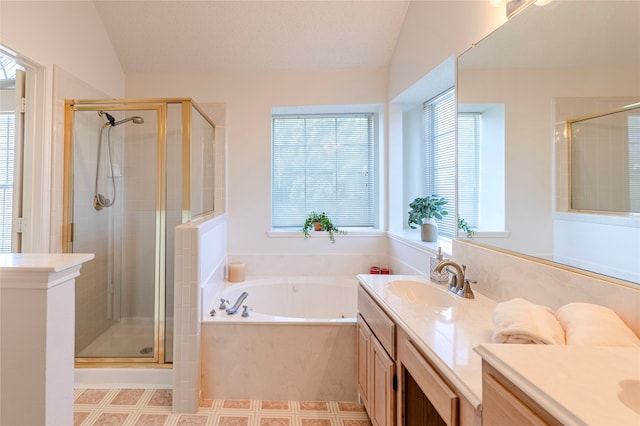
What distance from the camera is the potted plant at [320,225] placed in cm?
286

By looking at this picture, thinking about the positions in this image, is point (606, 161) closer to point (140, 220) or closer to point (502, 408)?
point (502, 408)

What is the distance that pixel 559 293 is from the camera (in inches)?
42.0

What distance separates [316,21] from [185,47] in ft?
3.89

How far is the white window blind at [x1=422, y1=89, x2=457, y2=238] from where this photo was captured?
7.85 ft

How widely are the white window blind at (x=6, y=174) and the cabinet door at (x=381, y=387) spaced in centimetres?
254

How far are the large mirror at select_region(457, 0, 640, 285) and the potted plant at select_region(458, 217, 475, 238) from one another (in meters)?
0.02

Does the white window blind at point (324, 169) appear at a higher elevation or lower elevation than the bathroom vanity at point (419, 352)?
higher

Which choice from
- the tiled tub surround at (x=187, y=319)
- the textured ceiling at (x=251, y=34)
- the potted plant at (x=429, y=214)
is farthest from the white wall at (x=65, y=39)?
the potted plant at (x=429, y=214)

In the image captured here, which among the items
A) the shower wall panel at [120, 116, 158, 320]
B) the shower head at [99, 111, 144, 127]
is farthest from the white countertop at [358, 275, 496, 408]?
the shower head at [99, 111, 144, 127]

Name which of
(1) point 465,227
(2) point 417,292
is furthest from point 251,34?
(2) point 417,292

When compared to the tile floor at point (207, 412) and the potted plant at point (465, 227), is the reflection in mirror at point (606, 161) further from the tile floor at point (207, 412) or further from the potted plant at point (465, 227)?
the tile floor at point (207, 412)

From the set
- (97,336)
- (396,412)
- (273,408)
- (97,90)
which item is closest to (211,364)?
(273,408)

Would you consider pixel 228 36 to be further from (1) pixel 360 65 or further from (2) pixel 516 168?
(2) pixel 516 168

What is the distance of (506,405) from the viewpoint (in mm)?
574
